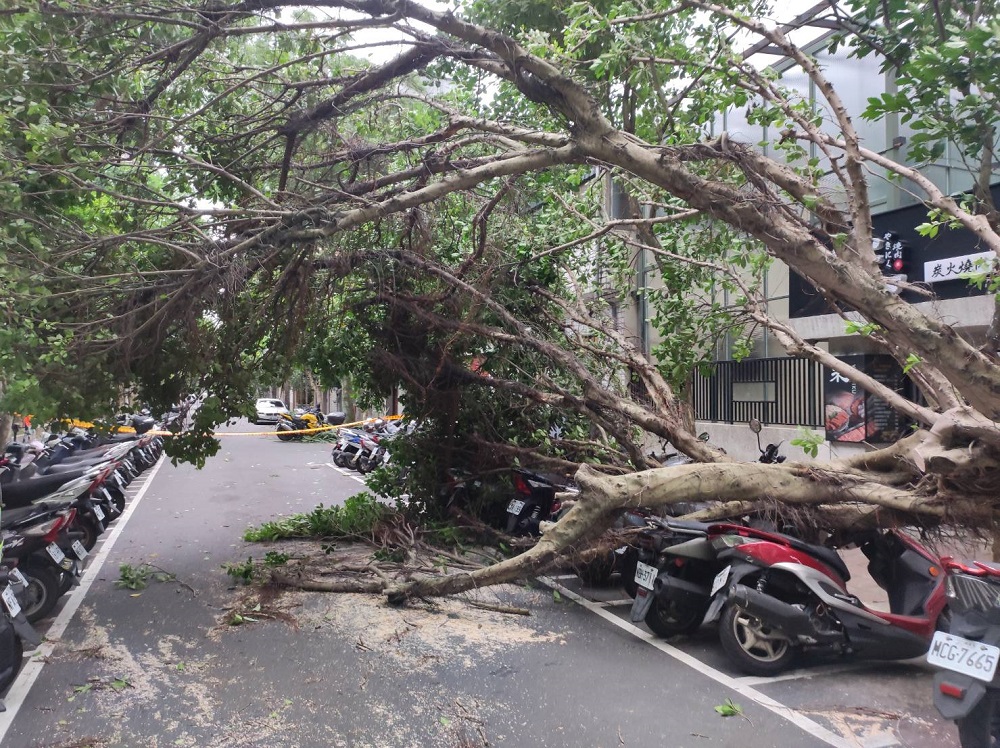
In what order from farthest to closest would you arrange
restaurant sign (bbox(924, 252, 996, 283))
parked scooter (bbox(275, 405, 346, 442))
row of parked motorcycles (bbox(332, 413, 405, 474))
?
parked scooter (bbox(275, 405, 346, 442)) < row of parked motorcycles (bbox(332, 413, 405, 474)) < restaurant sign (bbox(924, 252, 996, 283))

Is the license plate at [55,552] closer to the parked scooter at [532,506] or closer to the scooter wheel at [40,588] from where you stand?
the scooter wheel at [40,588]

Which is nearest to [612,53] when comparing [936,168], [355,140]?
[355,140]

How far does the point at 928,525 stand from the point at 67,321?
22.3ft

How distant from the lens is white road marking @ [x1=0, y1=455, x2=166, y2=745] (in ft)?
15.2

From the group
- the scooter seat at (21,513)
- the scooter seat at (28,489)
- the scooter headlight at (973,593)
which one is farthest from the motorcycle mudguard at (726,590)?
the scooter seat at (28,489)

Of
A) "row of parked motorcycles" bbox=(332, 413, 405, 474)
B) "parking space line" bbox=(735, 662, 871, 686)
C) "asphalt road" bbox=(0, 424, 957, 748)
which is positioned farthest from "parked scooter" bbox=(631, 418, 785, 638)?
"row of parked motorcycles" bbox=(332, 413, 405, 474)

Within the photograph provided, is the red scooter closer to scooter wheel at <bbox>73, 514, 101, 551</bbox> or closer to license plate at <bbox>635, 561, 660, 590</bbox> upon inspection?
license plate at <bbox>635, 561, 660, 590</bbox>

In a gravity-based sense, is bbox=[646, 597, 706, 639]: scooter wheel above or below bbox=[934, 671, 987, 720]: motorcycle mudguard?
below

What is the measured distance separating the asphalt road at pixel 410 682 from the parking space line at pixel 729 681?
2 cm

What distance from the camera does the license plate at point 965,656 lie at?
357 centimetres

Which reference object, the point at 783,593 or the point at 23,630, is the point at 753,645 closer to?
the point at 783,593

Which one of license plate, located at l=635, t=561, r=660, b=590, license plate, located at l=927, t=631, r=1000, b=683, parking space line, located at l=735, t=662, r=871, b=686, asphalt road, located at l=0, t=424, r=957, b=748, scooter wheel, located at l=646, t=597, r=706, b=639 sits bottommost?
parking space line, located at l=735, t=662, r=871, b=686

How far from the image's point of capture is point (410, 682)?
503cm

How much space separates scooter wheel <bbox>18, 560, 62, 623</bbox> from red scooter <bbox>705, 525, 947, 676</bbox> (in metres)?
5.32
